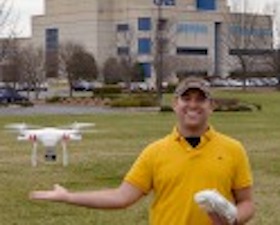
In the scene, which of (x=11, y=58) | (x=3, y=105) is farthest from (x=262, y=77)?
(x=3, y=105)

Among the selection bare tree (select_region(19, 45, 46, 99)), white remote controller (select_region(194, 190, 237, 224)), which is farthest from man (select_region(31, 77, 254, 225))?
bare tree (select_region(19, 45, 46, 99))

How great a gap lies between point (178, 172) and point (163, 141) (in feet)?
0.71

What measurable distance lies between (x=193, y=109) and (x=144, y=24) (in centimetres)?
12148

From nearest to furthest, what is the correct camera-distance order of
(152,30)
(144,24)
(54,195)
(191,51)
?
(54,195)
(152,30)
(144,24)
(191,51)

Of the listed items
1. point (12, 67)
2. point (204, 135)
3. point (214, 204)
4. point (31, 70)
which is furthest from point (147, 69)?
point (214, 204)

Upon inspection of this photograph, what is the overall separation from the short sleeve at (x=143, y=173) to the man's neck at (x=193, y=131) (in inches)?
8.3

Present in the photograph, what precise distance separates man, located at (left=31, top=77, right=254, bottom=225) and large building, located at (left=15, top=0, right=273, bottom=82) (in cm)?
10901

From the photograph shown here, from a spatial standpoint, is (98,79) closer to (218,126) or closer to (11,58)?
(11,58)

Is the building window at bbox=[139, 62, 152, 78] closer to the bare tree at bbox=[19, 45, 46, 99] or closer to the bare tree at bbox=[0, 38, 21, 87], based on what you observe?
the bare tree at bbox=[19, 45, 46, 99]

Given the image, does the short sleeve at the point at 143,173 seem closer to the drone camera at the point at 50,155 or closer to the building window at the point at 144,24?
the drone camera at the point at 50,155

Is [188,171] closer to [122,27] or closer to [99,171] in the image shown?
[99,171]

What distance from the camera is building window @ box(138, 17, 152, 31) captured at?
124750mm

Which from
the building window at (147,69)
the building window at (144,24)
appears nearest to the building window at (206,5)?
the building window at (144,24)

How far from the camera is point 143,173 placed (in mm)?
4598
